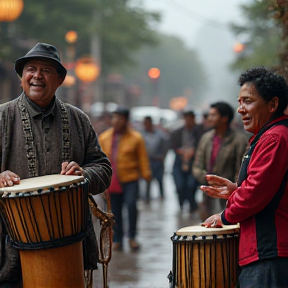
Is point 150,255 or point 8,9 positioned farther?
point 8,9

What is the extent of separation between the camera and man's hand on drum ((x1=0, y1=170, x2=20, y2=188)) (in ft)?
15.6

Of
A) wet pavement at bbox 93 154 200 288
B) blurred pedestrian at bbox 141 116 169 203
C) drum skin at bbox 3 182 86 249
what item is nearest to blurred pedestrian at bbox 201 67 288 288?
drum skin at bbox 3 182 86 249

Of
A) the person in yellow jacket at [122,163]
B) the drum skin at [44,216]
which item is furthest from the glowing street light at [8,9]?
the drum skin at [44,216]

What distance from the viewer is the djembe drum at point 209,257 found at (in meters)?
4.86

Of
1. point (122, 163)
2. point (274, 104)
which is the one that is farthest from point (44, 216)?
point (122, 163)

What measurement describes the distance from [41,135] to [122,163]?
6.03 m

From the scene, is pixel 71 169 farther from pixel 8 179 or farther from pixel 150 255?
pixel 150 255

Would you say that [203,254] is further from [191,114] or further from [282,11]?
[191,114]

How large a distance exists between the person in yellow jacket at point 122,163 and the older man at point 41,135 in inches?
224

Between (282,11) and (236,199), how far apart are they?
9.41ft

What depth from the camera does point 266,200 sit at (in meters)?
4.50

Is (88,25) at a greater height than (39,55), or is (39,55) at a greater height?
(88,25)

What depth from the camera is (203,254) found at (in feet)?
16.0

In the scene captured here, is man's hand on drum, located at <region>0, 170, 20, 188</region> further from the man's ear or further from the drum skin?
the man's ear
